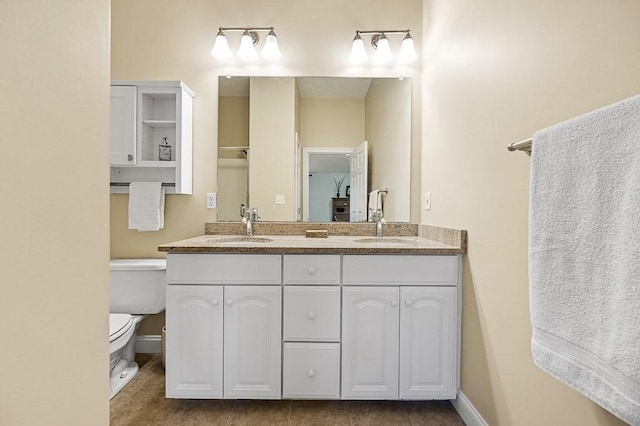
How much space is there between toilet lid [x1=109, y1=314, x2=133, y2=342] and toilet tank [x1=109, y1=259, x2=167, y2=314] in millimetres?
165

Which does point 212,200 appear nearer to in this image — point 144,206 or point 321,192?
point 144,206

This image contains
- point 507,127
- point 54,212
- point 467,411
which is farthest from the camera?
point 467,411

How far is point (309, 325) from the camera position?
173 centimetres

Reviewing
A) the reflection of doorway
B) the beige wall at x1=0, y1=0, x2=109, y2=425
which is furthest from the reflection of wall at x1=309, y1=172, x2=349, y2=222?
the beige wall at x1=0, y1=0, x2=109, y2=425

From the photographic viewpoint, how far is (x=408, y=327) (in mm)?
1727

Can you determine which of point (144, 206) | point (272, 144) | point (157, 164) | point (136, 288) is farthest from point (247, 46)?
point (136, 288)

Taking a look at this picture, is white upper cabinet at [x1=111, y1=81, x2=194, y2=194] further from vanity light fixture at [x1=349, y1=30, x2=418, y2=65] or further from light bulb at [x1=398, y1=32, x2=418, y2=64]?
light bulb at [x1=398, y1=32, x2=418, y2=64]

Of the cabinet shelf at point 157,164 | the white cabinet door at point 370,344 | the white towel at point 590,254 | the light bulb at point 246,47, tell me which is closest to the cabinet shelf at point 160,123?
the cabinet shelf at point 157,164

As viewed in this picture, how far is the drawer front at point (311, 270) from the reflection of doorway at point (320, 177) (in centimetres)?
70

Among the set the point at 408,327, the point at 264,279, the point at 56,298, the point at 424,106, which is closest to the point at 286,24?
the point at 424,106

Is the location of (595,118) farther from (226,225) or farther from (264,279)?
(226,225)

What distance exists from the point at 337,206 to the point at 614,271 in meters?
1.81

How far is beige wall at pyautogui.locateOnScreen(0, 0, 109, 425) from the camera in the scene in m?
0.55

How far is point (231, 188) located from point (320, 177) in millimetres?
604
